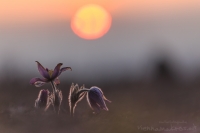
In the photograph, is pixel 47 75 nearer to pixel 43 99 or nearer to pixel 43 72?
pixel 43 72

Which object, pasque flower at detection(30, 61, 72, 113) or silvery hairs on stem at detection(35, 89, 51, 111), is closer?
pasque flower at detection(30, 61, 72, 113)

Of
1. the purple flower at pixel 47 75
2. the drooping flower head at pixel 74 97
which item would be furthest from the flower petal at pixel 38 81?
the drooping flower head at pixel 74 97

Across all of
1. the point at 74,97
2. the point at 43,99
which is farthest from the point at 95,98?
the point at 43,99

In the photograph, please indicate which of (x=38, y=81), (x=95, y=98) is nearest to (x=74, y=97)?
(x=95, y=98)

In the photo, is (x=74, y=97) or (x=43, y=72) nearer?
(x=74, y=97)

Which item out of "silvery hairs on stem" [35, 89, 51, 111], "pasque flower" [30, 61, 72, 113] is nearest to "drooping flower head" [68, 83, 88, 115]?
"pasque flower" [30, 61, 72, 113]

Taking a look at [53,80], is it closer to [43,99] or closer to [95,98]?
[43,99]

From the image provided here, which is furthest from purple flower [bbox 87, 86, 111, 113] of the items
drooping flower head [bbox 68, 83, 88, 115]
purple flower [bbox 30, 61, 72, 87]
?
purple flower [bbox 30, 61, 72, 87]

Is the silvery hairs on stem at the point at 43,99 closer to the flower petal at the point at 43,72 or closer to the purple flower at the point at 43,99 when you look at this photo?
the purple flower at the point at 43,99

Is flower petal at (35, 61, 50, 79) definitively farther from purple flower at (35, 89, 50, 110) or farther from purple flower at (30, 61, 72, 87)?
purple flower at (35, 89, 50, 110)

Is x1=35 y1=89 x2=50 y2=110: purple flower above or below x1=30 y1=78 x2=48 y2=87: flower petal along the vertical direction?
below

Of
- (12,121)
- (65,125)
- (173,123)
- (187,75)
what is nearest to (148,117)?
(173,123)

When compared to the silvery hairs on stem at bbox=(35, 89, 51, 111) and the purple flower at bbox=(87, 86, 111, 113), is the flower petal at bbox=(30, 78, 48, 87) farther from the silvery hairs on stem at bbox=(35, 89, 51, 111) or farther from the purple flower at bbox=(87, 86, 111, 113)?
the purple flower at bbox=(87, 86, 111, 113)

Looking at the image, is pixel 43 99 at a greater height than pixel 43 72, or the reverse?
pixel 43 72
